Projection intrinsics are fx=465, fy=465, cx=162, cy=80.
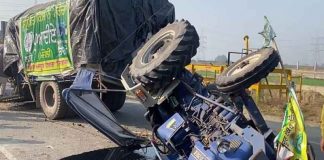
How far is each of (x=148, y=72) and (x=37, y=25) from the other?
747 centimetres

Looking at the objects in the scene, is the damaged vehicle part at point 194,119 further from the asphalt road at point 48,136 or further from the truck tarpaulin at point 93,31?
the truck tarpaulin at point 93,31

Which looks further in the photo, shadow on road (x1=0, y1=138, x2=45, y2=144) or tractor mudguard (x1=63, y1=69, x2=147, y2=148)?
shadow on road (x1=0, y1=138, x2=45, y2=144)

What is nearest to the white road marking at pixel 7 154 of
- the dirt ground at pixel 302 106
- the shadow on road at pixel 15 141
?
the shadow on road at pixel 15 141

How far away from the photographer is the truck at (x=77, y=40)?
31.1ft

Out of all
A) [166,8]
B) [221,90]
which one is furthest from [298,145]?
[166,8]

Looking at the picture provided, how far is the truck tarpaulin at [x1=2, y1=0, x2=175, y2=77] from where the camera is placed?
9.49 m

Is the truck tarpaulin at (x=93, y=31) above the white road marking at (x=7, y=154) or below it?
above

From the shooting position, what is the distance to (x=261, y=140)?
13.7ft

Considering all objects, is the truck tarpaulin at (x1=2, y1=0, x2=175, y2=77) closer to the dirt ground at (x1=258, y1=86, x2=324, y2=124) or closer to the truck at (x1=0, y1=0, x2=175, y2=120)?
the truck at (x1=0, y1=0, x2=175, y2=120)

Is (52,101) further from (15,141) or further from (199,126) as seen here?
(199,126)

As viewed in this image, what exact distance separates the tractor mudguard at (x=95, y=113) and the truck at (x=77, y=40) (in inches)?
87.1

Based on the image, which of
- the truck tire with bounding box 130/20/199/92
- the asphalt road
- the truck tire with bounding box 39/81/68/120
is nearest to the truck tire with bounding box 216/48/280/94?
the truck tire with bounding box 130/20/199/92

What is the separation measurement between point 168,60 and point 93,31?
4.93 metres

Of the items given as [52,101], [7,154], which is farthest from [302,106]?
[7,154]
